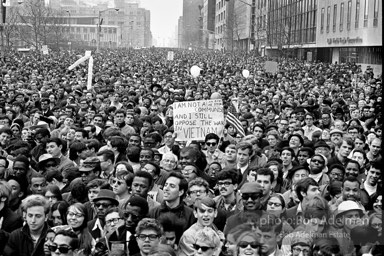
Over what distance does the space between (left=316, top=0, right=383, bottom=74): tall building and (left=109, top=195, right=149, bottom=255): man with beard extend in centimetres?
3277

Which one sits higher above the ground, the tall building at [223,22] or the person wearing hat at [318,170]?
the tall building at [223,22]

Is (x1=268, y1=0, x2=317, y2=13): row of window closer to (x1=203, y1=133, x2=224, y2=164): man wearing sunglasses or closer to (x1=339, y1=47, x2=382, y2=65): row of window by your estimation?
(x1=339, y1=47, x2=382, y2=65): row of window

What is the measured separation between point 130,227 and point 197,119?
6059 millimetres

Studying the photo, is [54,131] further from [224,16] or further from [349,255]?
[224,16]

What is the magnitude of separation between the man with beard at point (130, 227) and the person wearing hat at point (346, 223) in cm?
164

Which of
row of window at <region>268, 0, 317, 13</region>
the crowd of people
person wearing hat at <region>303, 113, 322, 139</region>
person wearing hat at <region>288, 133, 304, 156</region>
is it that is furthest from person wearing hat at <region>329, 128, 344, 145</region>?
row of window at <region>268, 0, 317, 13</region>

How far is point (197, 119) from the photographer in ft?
42.1

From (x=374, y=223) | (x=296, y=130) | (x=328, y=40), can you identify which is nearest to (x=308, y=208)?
(x=374, y=223)

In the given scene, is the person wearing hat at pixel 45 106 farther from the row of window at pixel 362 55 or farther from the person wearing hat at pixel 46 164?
the row of window at pixel 362 55

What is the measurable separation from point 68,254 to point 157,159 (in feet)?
15.5

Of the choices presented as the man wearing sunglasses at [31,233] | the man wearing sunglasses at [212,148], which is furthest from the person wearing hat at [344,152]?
the man wearing sunglasses at [31,233]

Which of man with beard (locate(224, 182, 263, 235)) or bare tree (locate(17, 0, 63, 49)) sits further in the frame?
bare tree (locate(17, 0, 63, 49))

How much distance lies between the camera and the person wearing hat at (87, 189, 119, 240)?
7195 mm

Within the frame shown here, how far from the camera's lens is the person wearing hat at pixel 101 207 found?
7.20 m
